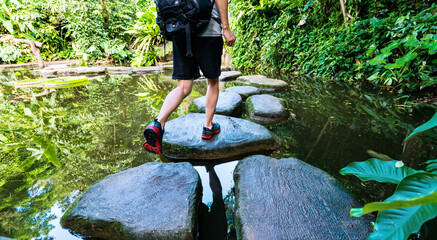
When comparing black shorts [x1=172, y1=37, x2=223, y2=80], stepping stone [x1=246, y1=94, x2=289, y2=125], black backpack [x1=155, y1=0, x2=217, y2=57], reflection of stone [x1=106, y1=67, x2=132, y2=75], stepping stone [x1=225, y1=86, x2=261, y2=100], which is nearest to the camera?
black backpack [x1=155, y1=0, x2=217, y2=57]

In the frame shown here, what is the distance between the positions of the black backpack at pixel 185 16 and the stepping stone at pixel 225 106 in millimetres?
1002

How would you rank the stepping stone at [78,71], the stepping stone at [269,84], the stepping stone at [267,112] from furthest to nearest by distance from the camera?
the stepping stone at [78,71]
the stepping stone at [269,84]
the stepping stone at [267,112]

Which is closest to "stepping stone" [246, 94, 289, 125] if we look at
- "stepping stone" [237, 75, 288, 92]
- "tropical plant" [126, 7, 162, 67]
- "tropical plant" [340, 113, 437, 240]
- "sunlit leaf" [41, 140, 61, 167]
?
"stepping stone" [237, 75, 288, 92]

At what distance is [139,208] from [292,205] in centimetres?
62

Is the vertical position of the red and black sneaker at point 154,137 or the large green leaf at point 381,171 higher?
the large green leaf at point 381,171

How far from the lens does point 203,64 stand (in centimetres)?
→ 131

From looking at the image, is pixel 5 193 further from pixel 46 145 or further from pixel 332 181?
pixel 332 181

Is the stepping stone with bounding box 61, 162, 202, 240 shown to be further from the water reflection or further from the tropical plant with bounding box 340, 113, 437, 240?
the tropical plant with bounding box 340, 113, 437, 240

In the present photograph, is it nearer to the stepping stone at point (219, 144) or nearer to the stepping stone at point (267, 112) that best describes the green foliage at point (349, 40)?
the stepping stone at point (267, 112)

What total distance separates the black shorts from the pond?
0.61 metres

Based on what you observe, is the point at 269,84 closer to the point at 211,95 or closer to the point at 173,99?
the point at 211,95

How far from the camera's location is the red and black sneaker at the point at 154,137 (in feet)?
4.42

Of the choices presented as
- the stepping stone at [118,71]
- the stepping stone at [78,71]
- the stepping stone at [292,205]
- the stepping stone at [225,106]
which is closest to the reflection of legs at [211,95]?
the stepping stone at [292,205]

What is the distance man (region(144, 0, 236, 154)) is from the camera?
1245 mm
